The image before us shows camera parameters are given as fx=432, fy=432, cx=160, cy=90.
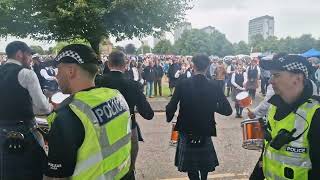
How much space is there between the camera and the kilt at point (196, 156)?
4855mm

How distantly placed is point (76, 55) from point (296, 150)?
4.88ft

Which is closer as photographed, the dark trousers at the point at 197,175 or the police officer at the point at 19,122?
the police officer at the point at 19,122

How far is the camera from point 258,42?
3656 inches

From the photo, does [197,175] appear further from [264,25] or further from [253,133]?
[264,25]

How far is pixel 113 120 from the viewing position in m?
2.43

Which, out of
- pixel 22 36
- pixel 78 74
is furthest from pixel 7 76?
pixel 22 36

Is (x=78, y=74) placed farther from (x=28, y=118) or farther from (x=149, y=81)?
(x=149, y=81)

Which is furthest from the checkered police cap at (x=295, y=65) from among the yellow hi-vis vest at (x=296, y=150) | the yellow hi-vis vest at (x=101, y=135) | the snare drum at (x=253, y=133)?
the snare drum at (x=253, y=133)

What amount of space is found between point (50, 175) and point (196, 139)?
9.05ft

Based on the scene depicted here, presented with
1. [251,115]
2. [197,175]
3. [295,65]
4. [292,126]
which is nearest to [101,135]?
[292,126]

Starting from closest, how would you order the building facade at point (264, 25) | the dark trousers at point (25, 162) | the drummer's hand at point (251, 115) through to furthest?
the dark trousers at point (25, 162)
the drummer's hand at point (251, 115)
the building facade at point (264, 25)

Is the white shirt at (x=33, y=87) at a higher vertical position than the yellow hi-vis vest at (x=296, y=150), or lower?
higher

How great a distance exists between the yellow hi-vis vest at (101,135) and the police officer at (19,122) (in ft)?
4.43

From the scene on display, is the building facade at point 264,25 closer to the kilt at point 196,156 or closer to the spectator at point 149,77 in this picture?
the spectator at point 149,77
